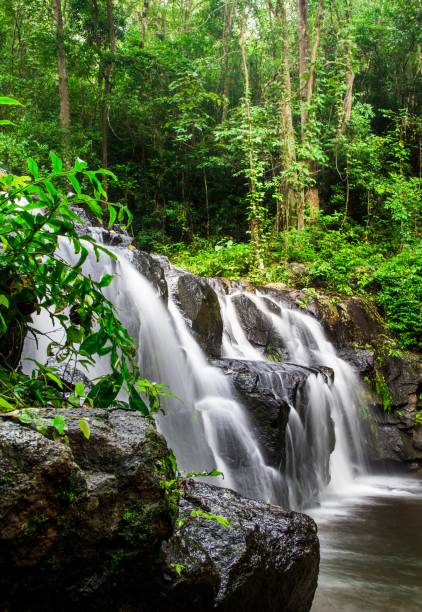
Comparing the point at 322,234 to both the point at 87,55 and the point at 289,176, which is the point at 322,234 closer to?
the point at 289,176

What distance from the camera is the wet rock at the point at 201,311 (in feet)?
25.8

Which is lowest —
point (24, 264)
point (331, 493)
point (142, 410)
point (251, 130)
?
point (331, 493)

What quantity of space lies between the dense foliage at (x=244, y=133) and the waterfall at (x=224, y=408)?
3743 millimetres

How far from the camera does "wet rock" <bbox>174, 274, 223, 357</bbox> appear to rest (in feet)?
25.8

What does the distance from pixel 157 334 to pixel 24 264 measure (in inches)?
187

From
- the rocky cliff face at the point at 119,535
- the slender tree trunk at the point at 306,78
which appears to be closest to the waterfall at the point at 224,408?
the rocky cliff face at the point at 119,535

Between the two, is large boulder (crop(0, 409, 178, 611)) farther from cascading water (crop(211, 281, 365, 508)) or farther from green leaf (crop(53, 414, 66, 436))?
cascading water (crop(211, 281, 365, 508))

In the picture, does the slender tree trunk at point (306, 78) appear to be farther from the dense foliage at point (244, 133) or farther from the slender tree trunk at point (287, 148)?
the slender tree trunk at point (287, 148)

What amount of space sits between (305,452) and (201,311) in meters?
2.56

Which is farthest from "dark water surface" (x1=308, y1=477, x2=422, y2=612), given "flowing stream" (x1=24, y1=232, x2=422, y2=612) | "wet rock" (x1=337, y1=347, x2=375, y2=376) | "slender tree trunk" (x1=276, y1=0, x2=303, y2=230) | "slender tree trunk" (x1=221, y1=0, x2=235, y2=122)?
"slender tree trunk" (x1=221, y1=0, x2=235, y2=122)

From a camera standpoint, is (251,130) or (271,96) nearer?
(251,130)

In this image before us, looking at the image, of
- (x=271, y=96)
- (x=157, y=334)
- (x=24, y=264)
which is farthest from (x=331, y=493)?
(x=271, y=96)

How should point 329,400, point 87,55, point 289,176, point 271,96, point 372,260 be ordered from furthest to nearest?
point 271,96 → point 87,55 → point 289,176 → point 372,260 → point 329,400

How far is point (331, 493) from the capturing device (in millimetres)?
7336
